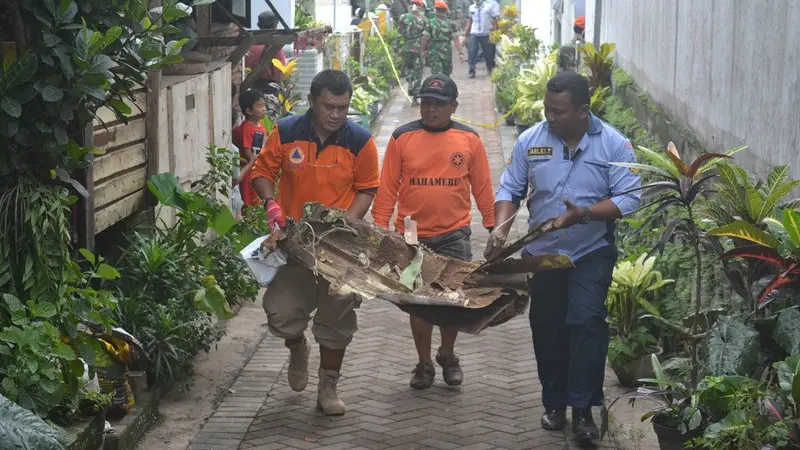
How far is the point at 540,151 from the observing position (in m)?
6.50

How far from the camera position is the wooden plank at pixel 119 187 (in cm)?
747

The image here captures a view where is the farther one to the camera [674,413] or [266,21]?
[266,21]

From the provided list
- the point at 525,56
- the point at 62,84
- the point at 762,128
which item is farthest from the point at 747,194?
the point at 525,56

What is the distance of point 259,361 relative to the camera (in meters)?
8.16

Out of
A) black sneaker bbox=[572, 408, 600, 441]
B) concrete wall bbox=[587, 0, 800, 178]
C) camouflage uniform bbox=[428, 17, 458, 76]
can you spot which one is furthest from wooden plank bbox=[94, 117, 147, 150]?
camouflage uniform bbox=[428, 17, 458, 76]

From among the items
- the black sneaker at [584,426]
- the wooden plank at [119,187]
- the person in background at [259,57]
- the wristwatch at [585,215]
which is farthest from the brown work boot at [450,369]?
the person in background at [259,57]

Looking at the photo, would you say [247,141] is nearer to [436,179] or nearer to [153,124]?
[153,124]

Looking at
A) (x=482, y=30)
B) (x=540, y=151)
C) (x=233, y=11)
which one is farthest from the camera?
(x=482, y=30)

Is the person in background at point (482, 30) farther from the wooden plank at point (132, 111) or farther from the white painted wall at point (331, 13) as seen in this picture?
the wooden plank at point (132, 111)

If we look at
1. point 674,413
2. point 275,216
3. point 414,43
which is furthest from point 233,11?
point 414,43

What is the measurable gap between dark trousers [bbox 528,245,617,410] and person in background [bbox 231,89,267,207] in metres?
4.88

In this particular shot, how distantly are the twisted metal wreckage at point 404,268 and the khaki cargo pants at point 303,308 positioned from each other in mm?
188

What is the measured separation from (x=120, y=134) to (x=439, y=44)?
17405mm

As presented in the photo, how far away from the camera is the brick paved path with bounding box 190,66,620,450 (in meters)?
6.60
